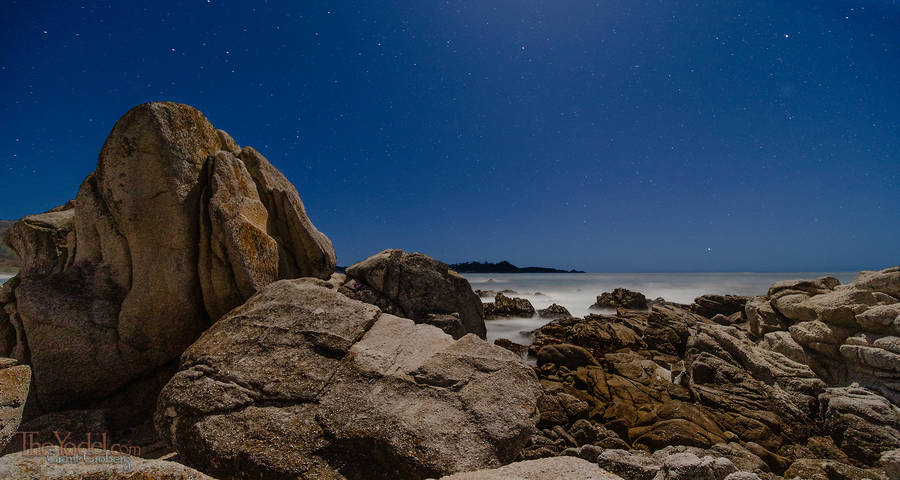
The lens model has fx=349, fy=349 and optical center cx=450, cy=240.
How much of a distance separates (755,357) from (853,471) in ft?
23.9

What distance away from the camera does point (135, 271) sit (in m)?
9.06

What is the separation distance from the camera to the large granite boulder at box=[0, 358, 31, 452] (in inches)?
285

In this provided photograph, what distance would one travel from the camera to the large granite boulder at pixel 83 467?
289 centimetres

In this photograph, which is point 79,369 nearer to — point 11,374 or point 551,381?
point 11,374

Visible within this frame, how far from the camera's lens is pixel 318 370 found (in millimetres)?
6859

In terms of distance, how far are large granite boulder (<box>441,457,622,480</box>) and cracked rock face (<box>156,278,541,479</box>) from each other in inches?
16.2

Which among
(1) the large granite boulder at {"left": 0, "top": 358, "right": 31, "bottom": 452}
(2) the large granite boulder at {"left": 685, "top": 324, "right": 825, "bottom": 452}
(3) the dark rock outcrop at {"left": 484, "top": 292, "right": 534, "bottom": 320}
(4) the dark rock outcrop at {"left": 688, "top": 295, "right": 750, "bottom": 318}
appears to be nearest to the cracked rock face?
(1) the large granite boulder at {"left": 0, "top": 358, "right": 31, "bottom": 452}

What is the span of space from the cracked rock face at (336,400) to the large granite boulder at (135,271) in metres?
2.40

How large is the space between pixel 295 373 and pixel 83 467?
376 cm

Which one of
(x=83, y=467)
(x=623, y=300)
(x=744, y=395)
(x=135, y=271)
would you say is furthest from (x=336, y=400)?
(x=623, y=300)

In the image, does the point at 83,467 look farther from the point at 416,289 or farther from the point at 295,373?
the point at 416,289

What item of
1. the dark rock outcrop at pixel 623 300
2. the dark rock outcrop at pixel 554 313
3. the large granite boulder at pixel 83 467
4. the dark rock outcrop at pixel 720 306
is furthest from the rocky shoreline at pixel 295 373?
the dark rock outcrop at pixel 623 300

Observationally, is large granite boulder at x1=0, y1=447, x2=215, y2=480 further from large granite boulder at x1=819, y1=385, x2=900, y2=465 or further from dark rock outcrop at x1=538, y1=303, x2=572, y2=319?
dark rock outcrop at x1=538, y1=303, x2=572, y2=319

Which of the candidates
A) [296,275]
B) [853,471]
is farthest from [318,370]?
[853,471]
